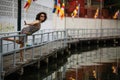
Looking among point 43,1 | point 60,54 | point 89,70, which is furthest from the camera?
point 43,1

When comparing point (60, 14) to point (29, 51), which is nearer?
point (29, 51)

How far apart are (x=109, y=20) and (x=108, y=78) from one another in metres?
40.4

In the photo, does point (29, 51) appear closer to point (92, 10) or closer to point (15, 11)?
point (15, 11)

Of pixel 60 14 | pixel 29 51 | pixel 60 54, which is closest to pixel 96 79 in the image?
pixel 29 51

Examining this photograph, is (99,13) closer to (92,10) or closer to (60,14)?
(92,10)

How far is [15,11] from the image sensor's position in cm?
2478

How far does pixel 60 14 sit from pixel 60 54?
14411mm

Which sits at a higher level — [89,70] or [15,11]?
[15,11]

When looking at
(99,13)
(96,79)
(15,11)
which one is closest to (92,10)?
(99,13)

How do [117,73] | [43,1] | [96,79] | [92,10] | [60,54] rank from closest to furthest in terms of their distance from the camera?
[96,79] → [117,73] → [60,54] → [43,1] → [92,10]

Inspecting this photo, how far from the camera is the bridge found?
600 inches

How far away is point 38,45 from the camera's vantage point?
66.5ft

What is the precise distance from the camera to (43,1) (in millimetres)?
35281

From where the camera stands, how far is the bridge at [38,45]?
50.0 ft
